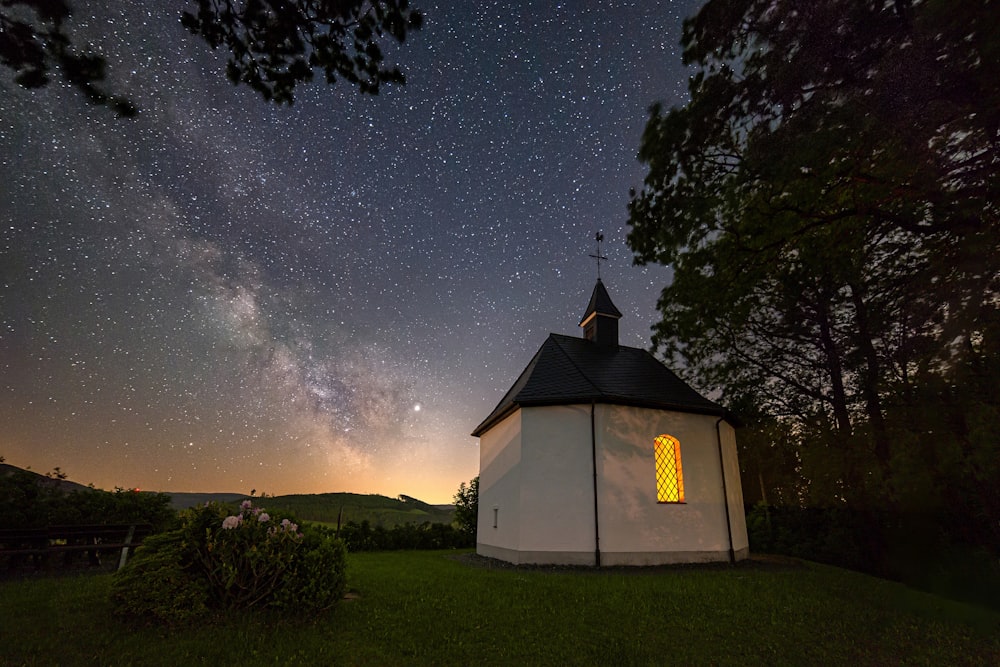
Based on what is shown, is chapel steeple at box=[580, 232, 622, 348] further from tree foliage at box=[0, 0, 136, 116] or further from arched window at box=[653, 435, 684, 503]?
tree foliage at box=[0, 0, 136, 116]

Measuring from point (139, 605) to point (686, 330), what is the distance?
10.5 m

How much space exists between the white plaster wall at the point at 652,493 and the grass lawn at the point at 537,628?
12.6 feet

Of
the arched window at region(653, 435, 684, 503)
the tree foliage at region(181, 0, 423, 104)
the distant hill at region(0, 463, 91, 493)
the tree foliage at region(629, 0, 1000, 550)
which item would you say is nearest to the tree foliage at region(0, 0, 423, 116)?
the tree foliage at region(181, 0, 423, 104)

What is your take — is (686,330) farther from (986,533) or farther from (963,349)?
(986,533)

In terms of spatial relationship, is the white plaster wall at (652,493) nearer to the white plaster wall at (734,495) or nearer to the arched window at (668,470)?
the arched window at (668,470)

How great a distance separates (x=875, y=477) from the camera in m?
12.8

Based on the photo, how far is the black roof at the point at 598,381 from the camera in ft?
47.8

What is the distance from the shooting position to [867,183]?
6938 millimetres

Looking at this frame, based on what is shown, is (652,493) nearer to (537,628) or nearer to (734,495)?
(734,495)

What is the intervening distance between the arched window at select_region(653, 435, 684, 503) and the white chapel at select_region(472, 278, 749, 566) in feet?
0.11

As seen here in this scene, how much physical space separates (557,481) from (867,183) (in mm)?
10581

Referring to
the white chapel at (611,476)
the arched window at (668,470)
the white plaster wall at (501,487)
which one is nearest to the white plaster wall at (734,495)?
the white chapel at (611,476)

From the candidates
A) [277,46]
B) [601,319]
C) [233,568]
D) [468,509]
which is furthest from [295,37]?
[468,509]

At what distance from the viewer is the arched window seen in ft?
48.0
